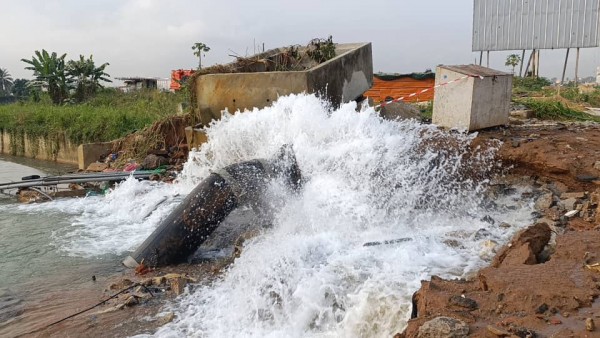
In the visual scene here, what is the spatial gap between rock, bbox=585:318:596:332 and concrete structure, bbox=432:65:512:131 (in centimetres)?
498

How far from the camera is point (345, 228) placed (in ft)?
18.4

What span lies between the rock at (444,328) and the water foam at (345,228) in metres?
0.65

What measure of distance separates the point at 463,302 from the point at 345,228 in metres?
2.51

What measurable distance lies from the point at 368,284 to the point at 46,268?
4.17m

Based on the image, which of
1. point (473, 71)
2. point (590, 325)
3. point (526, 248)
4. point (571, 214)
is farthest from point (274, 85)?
point (590, 325)

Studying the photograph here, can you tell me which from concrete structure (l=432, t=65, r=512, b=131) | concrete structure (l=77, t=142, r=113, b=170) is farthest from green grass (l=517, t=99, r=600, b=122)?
concrete structure (l=77, t=142, r=113, b=170)

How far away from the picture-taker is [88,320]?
448 cm

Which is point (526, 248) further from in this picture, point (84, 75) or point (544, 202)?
point (84, 75)

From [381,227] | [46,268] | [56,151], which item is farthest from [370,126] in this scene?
[56,151]

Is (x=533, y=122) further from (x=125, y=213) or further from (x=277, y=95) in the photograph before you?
(x=125, y=213)

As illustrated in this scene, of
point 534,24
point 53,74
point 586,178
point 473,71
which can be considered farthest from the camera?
point 53,74

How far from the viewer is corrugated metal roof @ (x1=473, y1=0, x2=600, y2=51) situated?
17.1 meters

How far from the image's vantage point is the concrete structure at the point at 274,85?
8.79m

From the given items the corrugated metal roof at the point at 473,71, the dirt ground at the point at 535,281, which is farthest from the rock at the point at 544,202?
the corrugated metal roof at the point at 473,71
